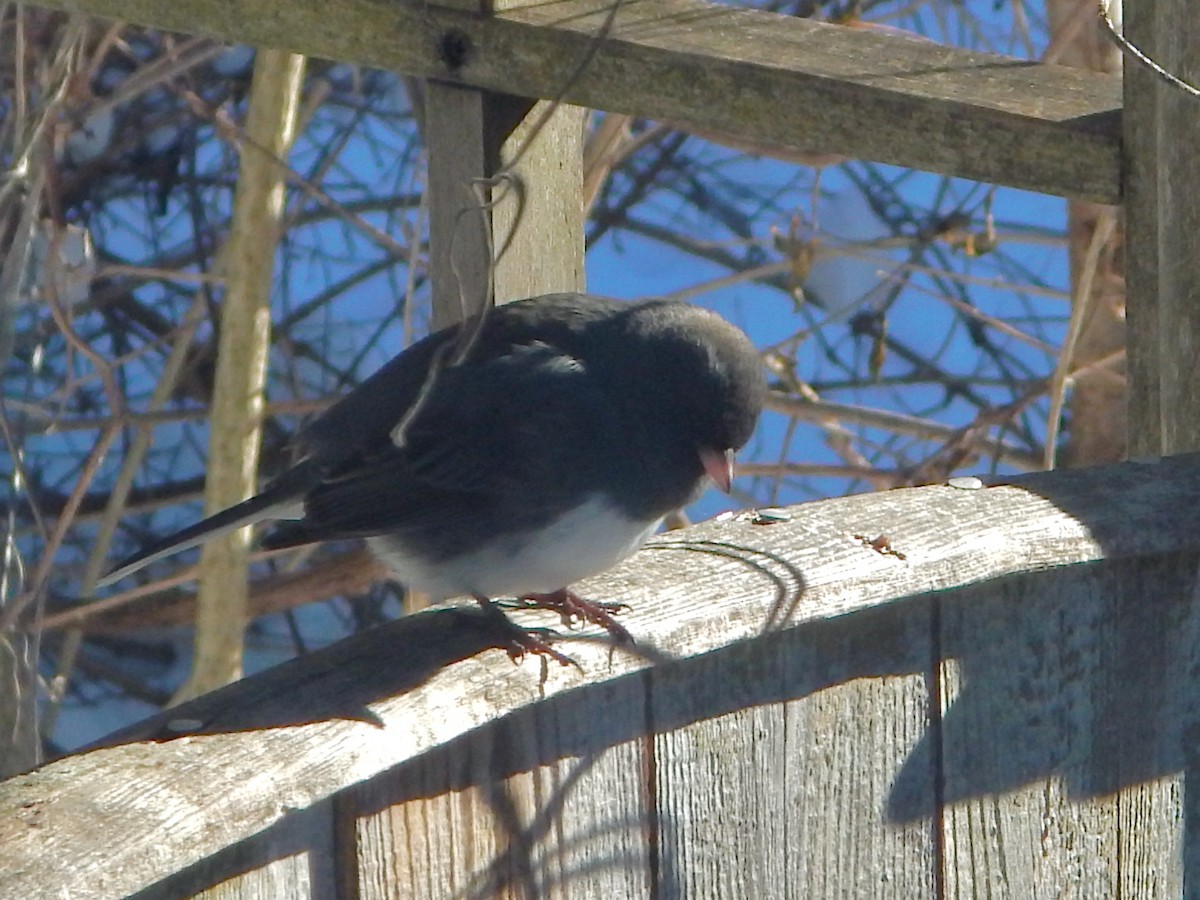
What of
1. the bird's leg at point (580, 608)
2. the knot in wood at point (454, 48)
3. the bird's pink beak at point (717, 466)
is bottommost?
the bird's leg at point (580, 608)

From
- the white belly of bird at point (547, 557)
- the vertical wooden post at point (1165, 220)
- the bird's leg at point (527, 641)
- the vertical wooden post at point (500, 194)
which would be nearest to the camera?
the bird's leg at point (527, 641)

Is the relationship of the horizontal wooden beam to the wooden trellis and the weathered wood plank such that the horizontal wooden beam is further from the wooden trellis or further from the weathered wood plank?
the weathered wood plank

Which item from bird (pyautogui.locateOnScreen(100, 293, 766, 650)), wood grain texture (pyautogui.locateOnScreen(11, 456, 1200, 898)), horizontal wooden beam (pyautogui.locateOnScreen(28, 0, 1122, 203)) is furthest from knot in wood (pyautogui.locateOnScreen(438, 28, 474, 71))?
wood grain texture (pyautogui.locateOnScreen(11, 456, 1200, 898))

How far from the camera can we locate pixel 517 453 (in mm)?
1718

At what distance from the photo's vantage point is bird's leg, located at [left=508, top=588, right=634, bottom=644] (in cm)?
121

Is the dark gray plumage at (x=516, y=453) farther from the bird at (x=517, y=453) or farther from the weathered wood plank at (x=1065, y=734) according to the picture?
the weathered wood plank at (x=1065, y=734)

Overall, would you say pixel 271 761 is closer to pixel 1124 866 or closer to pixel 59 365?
pixel 1124 866

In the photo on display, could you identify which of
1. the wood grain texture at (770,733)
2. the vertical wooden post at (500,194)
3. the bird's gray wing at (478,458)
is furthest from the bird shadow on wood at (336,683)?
the vertical wooden post at (500,194)

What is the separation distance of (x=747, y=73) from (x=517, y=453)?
1.42 feet

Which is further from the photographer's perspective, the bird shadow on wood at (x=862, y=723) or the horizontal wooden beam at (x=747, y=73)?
the horizontal wooden beam at (x=747, y=73)

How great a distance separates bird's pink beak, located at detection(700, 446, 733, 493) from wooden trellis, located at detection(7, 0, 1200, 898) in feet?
1.03

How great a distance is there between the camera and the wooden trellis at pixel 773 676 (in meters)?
1.00

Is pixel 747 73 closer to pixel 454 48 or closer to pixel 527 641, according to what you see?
pixel 454 48

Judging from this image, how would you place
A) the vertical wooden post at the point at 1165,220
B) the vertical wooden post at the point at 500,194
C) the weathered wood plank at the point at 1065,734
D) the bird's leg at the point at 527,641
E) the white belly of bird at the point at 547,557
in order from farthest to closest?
the vertical wooden post at the point at 500,194 < the white belly of bird at the point at 547,557 < the vertical wooden post at the point at 1165,220 < the weathered wood plank at the point at 1065,734 < the bird's leg at the point at 527,641
